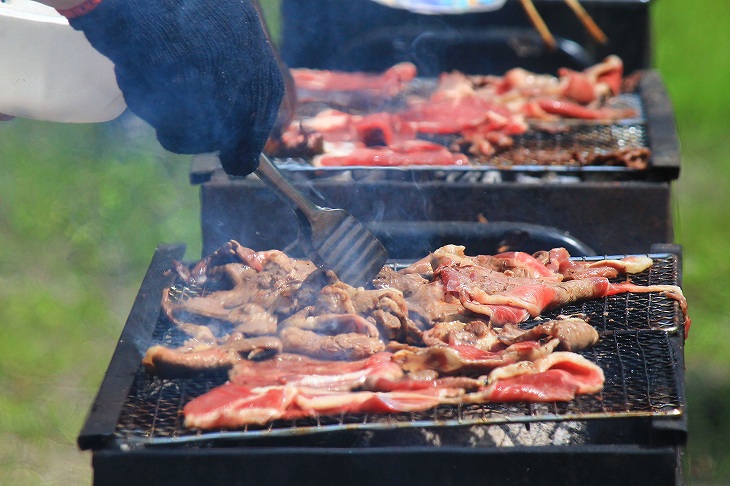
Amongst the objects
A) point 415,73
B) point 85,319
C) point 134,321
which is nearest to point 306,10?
point 415,73

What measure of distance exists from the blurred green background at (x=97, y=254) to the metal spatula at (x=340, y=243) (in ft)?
8.86

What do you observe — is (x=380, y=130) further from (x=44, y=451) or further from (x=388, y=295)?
(x=44, y=451)

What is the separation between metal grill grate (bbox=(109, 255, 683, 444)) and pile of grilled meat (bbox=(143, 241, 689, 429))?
44mm

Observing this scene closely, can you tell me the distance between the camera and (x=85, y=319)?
22.8 ft

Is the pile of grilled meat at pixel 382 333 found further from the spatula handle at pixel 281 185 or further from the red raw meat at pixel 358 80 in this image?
the red raw meat at pixel 358 80

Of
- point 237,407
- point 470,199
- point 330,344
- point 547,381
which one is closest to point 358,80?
point 470,199

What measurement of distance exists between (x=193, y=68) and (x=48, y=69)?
0.53m

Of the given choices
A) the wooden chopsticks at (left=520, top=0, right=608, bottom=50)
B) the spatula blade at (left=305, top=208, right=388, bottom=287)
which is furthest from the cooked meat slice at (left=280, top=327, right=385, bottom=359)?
the wooden chopsticks at (left=520, top=0, right=608, bottom=50)

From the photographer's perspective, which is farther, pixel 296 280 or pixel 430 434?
pixel 296 280

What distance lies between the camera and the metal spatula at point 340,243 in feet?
12.2

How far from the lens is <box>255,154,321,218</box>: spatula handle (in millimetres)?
3561

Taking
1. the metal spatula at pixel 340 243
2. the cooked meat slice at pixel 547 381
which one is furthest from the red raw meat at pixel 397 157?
the cooked meat slice at pixel 547 381

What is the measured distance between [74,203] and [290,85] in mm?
3856

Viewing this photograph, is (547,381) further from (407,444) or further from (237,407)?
(237,407)
